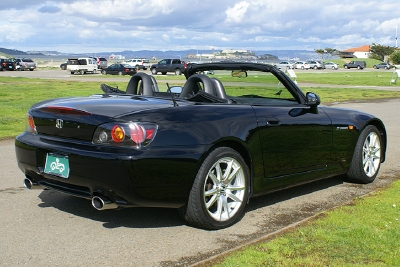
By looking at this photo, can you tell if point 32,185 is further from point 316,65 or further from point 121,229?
point 316,65

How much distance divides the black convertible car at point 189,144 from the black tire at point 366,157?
0.49 m

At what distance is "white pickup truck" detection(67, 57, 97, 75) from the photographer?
2184 inches

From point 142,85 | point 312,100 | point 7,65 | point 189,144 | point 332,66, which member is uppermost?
point 142,85

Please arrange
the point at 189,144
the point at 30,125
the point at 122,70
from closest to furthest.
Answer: the point at 189,144 < the point at 30,125 < the point at 122,70

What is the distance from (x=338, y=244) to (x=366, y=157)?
2.67 m

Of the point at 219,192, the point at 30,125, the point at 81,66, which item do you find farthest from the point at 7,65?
the point at 219,192

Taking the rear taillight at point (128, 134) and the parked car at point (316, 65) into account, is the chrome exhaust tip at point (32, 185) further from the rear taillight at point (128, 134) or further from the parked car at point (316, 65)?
the parked car at point (316, 65)

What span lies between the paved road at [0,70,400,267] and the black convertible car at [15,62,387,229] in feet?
0.87

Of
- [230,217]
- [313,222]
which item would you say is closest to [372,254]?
[313,222]

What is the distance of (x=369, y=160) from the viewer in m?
6.97

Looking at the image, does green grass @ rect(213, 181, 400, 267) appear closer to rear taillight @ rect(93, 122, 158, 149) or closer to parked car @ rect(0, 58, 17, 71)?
rear taillight @ rect(93, 122, 158, 149)

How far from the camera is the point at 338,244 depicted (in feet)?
14.7

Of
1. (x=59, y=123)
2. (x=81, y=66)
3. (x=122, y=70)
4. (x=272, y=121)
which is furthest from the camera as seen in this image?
(x=81, y=66)

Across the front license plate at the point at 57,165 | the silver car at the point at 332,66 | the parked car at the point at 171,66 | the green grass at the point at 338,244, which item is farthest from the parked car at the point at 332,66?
the front license plate at the point at 57,165
